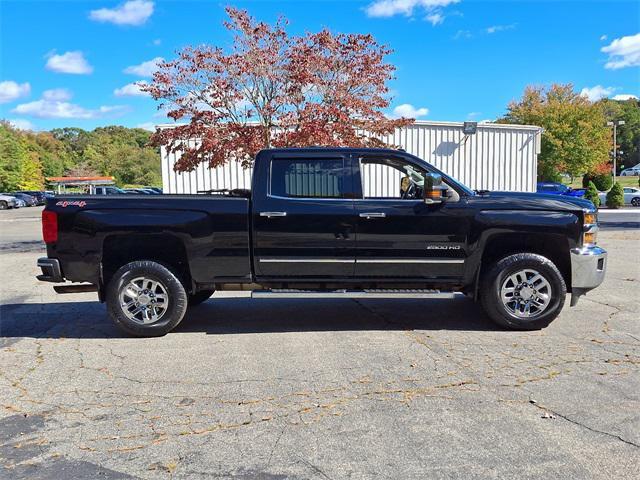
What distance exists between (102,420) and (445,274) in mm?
3735

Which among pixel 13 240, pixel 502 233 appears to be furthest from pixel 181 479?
pixel 13 240

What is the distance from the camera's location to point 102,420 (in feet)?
12.5

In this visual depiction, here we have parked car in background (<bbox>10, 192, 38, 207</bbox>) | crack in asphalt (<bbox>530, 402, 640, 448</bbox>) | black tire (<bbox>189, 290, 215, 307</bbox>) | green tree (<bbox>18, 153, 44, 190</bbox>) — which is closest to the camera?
crack in asphalt (<bbox>530, 402, 640, 448</bbox>)

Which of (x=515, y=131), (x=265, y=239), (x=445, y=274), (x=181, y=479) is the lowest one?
(x=181, y=479)

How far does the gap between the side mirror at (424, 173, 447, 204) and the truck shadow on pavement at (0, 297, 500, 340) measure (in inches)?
60.1

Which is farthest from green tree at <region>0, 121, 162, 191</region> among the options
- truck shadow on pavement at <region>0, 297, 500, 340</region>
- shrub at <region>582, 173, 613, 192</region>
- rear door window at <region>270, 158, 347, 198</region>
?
rear door window at <region>270, 158, 347, 198</region>

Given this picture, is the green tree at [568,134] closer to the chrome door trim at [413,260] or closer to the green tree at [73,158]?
the green tree at [73,158]

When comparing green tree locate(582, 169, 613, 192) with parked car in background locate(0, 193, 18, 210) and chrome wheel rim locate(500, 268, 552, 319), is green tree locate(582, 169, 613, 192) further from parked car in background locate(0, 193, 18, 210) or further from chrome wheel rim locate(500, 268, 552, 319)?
parked car in background locate(0, 193, 18, 210)

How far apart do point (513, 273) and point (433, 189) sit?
Result: 4.31 feet

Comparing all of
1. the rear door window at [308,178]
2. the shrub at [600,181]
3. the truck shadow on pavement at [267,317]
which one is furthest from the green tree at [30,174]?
the rear door window at [308,178]

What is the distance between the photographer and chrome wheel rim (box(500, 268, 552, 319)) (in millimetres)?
5887

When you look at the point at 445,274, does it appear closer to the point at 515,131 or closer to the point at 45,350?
the point at 45,350

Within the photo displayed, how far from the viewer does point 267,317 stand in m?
6.83

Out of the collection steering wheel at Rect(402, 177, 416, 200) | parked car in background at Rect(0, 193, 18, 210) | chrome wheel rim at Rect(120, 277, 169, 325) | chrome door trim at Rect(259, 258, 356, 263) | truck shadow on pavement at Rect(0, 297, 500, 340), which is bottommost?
truck shadow on pavement at Rect(0, 297, 500, 340)
